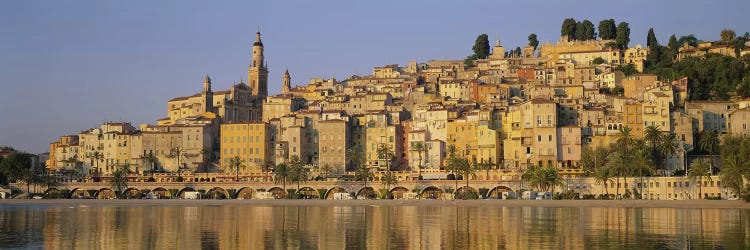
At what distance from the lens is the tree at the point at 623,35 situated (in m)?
152

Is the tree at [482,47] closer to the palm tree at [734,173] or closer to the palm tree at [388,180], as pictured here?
the palm tree at [388,180]

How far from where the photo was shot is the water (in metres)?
43.5

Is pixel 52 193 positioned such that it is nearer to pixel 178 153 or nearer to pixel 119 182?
pixel 119 182

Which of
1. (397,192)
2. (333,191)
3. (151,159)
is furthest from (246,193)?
(151,159)

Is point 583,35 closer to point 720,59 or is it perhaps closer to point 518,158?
point 720,59

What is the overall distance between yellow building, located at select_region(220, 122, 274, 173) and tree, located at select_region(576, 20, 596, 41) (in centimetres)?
6167

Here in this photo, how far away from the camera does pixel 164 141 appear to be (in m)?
132

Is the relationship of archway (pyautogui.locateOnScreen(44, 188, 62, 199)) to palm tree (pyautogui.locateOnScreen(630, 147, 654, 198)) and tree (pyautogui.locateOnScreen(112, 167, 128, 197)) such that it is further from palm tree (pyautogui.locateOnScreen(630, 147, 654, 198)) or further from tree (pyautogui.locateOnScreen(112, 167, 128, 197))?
palm tree (pyautogui.locateOnScreen(630, 147, 654, 198))

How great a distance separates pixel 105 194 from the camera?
122m

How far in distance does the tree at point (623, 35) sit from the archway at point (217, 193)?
2827 inches

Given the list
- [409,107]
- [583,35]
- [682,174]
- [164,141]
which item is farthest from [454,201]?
[583,35]

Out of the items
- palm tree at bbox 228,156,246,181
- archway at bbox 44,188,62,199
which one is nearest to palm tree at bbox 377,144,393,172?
palm tree at bbox 228,156,246,181

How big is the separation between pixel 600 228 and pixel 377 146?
231ft

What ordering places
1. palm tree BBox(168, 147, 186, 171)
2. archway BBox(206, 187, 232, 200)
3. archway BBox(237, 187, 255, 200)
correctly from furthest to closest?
palm tree BBox(168, 147, 186, 171) → archway BBox(206, 187, 232, 200) → archway BBox(237, 187, 255, 200)
